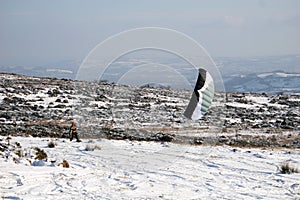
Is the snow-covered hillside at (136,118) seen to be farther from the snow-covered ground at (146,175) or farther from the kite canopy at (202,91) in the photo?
the kite canopy at (202,91)

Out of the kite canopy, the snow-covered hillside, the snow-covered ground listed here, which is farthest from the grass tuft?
the snow-covered hillside

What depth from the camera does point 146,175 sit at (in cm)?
1159

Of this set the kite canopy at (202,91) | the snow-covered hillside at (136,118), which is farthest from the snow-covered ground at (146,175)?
the snow-covered hillside at (136,118)

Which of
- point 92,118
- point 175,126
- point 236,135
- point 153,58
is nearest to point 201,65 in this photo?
point 153,58

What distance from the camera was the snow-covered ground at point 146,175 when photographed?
369 inches

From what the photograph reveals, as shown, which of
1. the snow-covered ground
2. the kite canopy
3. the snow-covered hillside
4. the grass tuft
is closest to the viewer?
the snow-covered ground

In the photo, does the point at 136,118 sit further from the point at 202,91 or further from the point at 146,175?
the point at 146,175

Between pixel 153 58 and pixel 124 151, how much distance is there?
4.49 metres

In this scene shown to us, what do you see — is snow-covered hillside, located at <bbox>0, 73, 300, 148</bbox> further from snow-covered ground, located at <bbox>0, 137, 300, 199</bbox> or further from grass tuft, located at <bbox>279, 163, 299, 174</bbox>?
grass tuft, located at <bbox>279, 163, 299, 174</bbox>

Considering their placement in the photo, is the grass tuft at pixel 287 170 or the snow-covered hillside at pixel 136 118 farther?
the snow-covered hillside at pixel 136 118

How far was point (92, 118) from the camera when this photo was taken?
3228 centimetres

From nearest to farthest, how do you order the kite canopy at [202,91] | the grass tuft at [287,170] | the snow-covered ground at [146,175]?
the snow-covered ground at [146,175] < the grass tuft at [287,170] < the kite canopy at [202,91]

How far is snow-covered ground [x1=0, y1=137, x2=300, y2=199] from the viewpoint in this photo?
9.38 metres

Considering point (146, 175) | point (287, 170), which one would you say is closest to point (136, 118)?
point (287, 170)
